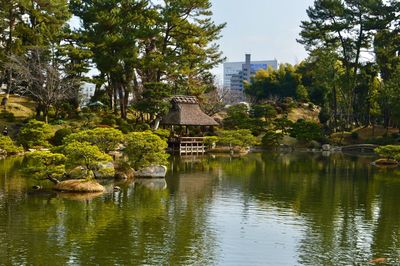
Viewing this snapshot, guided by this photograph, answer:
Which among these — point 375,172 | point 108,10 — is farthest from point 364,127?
point 108,10

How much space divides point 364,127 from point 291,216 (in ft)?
133

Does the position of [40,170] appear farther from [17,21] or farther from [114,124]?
[17,21]

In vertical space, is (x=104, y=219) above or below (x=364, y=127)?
below

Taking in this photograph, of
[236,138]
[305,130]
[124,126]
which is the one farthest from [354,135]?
[124,126]

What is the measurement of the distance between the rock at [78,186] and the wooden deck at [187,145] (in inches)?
875

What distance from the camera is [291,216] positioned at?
19.0m

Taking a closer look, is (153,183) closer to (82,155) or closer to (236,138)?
(82,155)

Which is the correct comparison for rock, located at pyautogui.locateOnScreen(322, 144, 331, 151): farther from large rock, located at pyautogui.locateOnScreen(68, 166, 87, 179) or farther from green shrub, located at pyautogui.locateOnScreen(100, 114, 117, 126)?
large rock, located at pyautogui.locateOnScreen(68, 166, 87, 179)

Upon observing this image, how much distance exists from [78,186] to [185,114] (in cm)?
2514

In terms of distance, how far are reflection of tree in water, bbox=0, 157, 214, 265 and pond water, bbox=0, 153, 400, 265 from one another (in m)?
0.03

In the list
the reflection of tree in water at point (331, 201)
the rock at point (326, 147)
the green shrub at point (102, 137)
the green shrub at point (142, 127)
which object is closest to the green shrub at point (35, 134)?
the green shrub at point (142, 127)

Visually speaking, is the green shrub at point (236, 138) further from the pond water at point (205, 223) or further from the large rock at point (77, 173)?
the large rock at point (77, 173)

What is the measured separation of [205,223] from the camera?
57.3ft

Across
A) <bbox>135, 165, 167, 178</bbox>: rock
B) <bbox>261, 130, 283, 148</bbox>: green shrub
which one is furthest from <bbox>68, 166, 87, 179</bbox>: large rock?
<bbox>261, 130, 283, 148</bbox>: green shrub
